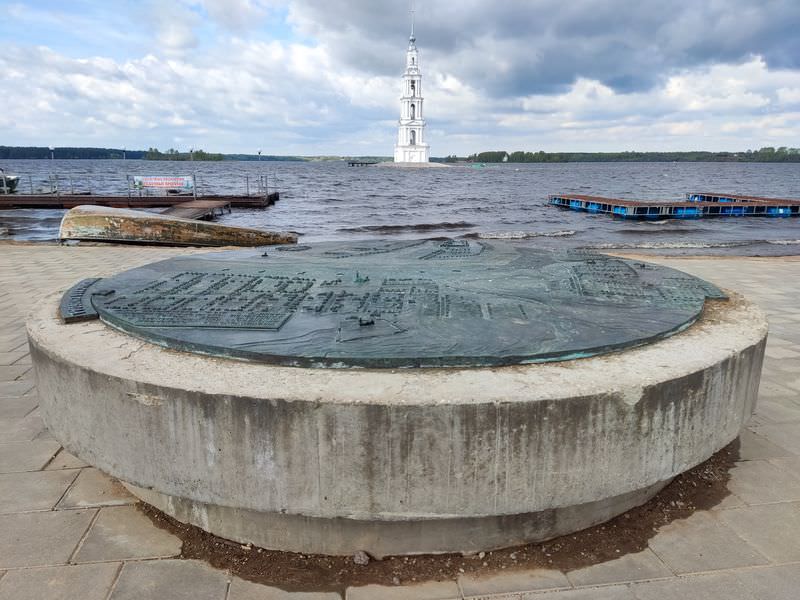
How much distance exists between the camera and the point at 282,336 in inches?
117

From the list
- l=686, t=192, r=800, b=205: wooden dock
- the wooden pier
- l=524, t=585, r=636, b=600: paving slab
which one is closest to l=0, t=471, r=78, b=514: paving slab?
l=524, t=585, r=636, b=600: paving slab

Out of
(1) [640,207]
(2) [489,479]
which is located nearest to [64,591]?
(2) [489,479]

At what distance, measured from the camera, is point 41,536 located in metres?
2.93

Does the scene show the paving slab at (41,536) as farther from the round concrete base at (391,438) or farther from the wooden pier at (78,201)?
the wooden pier at (78,201)

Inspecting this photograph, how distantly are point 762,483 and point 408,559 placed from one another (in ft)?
6.95

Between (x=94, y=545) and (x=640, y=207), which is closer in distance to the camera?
(x=94, y=545)

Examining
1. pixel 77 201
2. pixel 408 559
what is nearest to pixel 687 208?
pixel 77 201

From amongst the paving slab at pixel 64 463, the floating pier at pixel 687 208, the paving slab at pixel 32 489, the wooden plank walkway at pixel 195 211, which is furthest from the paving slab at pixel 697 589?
the floating pier at pixel 687 208

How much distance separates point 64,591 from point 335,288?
219 centimetres

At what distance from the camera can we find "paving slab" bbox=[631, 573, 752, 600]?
250cm

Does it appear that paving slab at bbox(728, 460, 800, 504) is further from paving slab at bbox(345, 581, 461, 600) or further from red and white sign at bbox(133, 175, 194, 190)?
red and white sign at bbox(133, 175, 194, 190)

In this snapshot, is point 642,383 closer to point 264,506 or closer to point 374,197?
point 264,506

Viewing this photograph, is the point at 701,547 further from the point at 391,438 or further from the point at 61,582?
the point at 61,582

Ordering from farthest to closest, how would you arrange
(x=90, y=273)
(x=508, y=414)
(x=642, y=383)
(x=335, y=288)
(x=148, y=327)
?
1. (x=90, y=273)
2. (x=335, y=288)
3. (x=148, y=327)
4. (x=642, y=383)
5. (x=508, y=414)
